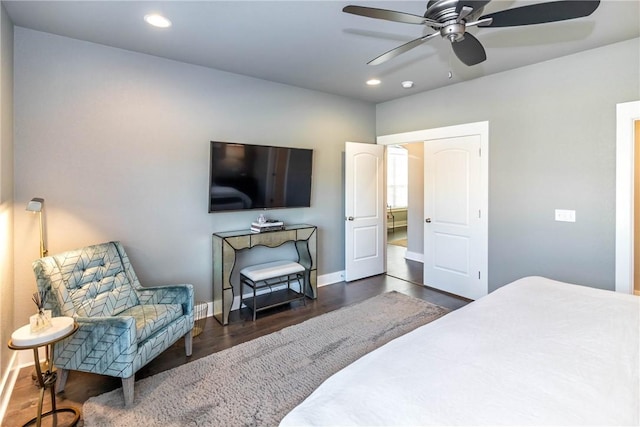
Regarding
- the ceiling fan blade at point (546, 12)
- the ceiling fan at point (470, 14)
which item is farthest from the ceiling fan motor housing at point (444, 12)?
the ceiling fan blade at point (546, 12)

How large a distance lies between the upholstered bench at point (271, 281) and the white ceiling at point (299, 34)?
7.22ft

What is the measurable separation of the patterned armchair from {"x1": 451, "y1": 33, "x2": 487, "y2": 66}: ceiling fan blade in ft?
8.71

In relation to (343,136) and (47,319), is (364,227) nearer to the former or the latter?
(343,136)

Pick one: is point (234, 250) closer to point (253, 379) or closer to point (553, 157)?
point (253, 379)

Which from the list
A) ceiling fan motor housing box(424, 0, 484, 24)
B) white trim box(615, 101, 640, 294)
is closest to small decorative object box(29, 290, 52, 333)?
ceiling fan motor housing box(424, 0, 484, 24)

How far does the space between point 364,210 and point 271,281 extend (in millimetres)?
1713

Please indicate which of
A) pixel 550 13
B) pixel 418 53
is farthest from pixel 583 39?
pixel 550 13

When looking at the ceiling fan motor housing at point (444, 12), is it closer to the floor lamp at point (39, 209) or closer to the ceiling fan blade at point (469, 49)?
the ceiling fan blade at point (469, 49)

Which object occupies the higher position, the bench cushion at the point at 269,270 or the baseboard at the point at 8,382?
the bench cushion at the point at 269,270

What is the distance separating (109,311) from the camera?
242cm

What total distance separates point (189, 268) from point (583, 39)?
4.28 m

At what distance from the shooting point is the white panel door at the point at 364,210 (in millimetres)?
4512

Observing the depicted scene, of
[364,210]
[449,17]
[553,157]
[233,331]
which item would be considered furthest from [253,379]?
[553,157]

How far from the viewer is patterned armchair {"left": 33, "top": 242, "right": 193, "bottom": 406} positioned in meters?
2.01
